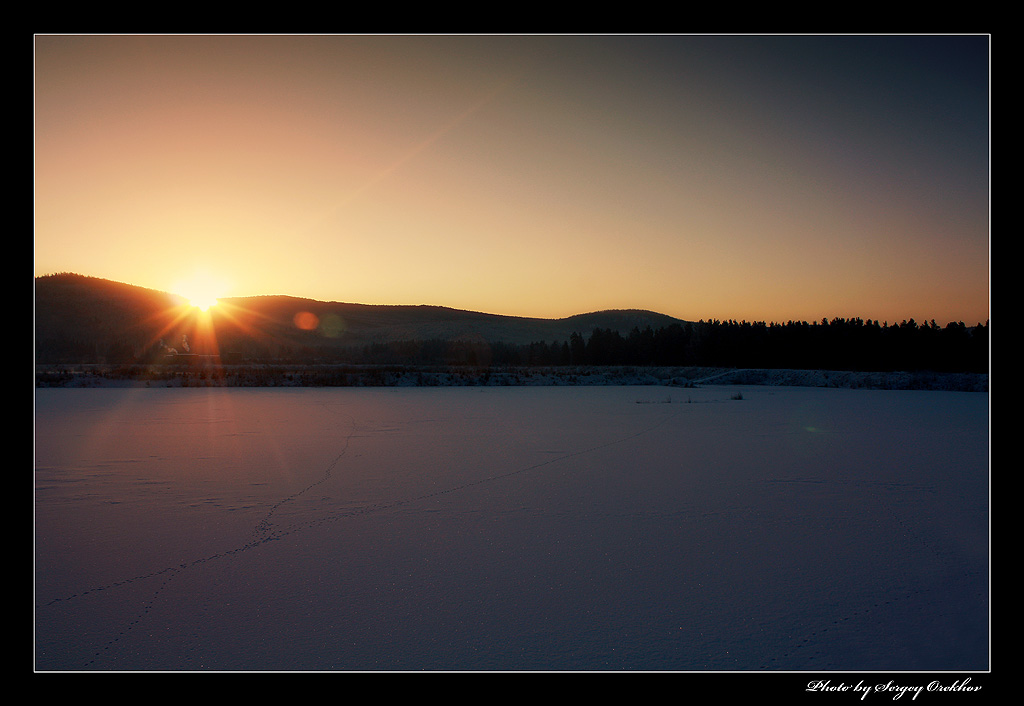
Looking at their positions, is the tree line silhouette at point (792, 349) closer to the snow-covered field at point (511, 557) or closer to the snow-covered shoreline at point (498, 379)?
the snow-covered shoreline at point (498, 379)

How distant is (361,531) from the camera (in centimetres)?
419

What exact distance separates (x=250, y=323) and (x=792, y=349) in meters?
81.2

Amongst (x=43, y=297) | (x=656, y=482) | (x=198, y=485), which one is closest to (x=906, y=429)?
(x=656, y=482)

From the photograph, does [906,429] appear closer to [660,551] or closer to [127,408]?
[660,551]

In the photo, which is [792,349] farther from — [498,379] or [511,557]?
[511,557]

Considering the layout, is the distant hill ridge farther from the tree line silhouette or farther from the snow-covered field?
the snow-covered field

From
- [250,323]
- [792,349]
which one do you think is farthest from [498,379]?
Answer: [250,323]

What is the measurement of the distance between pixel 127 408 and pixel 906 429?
1646 cm

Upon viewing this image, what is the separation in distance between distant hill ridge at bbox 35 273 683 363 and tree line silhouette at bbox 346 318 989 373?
28876 millimetres

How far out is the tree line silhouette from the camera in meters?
37.7

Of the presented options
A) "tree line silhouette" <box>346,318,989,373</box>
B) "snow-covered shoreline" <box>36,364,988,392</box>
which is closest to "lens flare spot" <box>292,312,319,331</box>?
"tree line silhouette" <box>346,318,989,373</box>

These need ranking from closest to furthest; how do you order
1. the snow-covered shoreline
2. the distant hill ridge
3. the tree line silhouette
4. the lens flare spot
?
the snow-covered shoreline → the tree line silhouette → the distant hill ridge → the lens flare spot

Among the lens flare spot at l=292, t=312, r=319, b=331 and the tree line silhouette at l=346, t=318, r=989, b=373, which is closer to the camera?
the tree line silhouette at l=346, t=318, r=989, b=373

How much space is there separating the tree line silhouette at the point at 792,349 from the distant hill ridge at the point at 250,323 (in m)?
28.9
